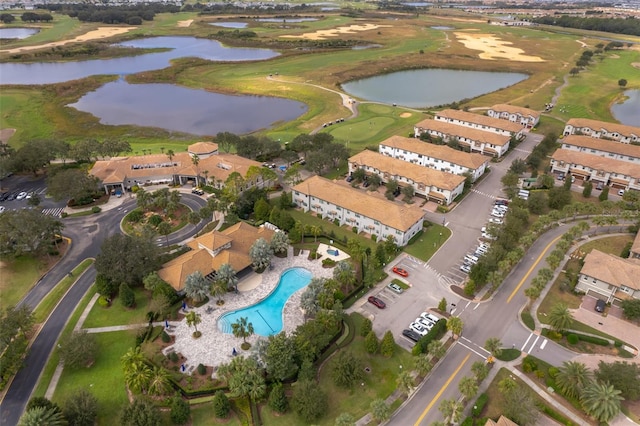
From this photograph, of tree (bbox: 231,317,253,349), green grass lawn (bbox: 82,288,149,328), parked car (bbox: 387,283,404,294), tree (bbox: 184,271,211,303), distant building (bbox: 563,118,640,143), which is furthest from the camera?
distant building (bbox: 563,118,640,143)

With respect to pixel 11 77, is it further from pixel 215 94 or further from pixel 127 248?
pixel 127 248

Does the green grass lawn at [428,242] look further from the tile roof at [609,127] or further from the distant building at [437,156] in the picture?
the tile roof at [609,127]

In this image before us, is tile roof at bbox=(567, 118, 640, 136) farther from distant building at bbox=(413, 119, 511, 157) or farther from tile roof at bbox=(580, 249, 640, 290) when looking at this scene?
tile roof at bbox=(580, 249, 640, 290)

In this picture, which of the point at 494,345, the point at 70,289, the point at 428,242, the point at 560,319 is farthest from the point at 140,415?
the point at 428,242

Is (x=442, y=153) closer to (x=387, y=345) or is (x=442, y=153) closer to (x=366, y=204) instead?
(x=366, y=204)

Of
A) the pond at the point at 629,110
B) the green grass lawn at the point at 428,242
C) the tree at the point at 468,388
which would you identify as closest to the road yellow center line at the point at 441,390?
the tree at the point at 468,388

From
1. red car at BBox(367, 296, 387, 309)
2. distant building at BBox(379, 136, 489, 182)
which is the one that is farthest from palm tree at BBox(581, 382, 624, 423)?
distant building at BBox(379, 136, 489, 182)
